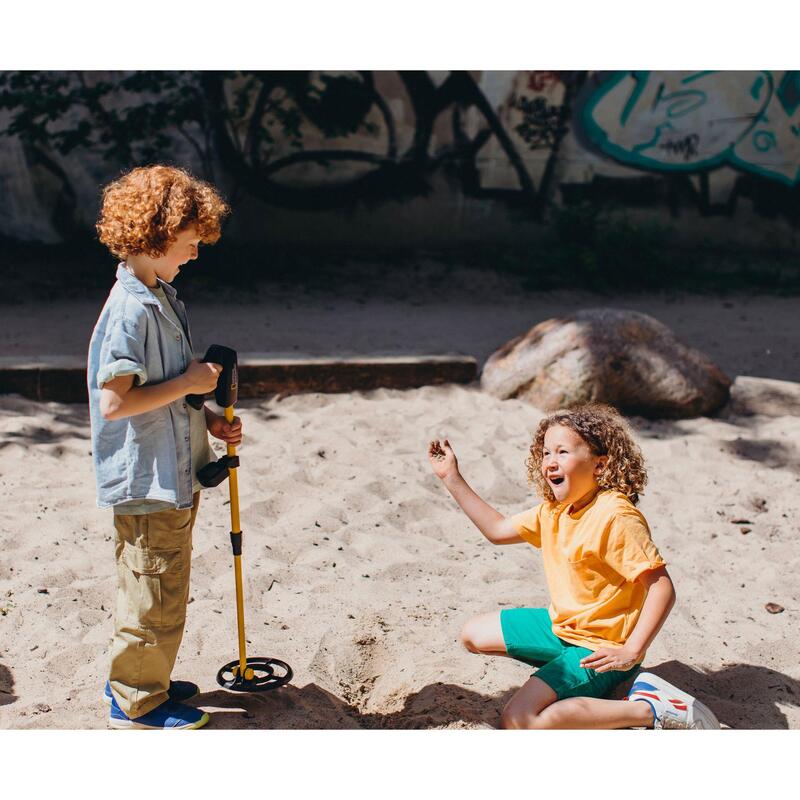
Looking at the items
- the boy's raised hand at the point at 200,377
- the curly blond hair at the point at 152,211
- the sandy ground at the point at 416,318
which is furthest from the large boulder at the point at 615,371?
the curly blond hair at the point at 152,211

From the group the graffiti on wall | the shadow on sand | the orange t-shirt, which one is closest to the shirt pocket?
the orange t-shirt

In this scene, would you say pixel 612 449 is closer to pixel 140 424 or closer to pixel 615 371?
pixel 140 424

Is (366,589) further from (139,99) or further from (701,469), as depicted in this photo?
(139,99)

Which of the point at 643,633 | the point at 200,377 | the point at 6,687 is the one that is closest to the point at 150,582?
the point at 200,377

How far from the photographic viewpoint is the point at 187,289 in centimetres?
870

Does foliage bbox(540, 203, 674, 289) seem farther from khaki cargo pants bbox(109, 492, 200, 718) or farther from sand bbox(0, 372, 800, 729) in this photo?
khaki cargo pants bbox(109, 492, 200, 718)

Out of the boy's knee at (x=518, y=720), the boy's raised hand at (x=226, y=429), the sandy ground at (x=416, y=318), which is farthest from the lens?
the sandy ground at (x=416, y=318)

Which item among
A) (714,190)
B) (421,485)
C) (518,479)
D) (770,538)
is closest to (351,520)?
(421,485)

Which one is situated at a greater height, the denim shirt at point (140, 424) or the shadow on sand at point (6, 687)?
the denim shirt at point (140, 424)

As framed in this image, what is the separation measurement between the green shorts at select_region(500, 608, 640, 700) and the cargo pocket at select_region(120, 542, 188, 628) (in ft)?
3.50

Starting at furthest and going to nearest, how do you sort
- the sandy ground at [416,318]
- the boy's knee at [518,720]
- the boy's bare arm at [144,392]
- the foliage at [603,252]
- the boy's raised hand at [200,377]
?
the foliage at [603,252] < the sandy ground at [416,318] < the boy's knee at [518,720] < the boy's raised hand at [200,377] < the boy's bare arm at [144,392]

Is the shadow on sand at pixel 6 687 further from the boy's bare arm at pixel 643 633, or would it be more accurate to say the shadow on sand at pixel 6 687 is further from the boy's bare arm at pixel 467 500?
the boy's bare arm at pixel 643 633

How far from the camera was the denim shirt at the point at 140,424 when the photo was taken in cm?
271

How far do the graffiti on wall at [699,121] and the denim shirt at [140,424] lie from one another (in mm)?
8065
